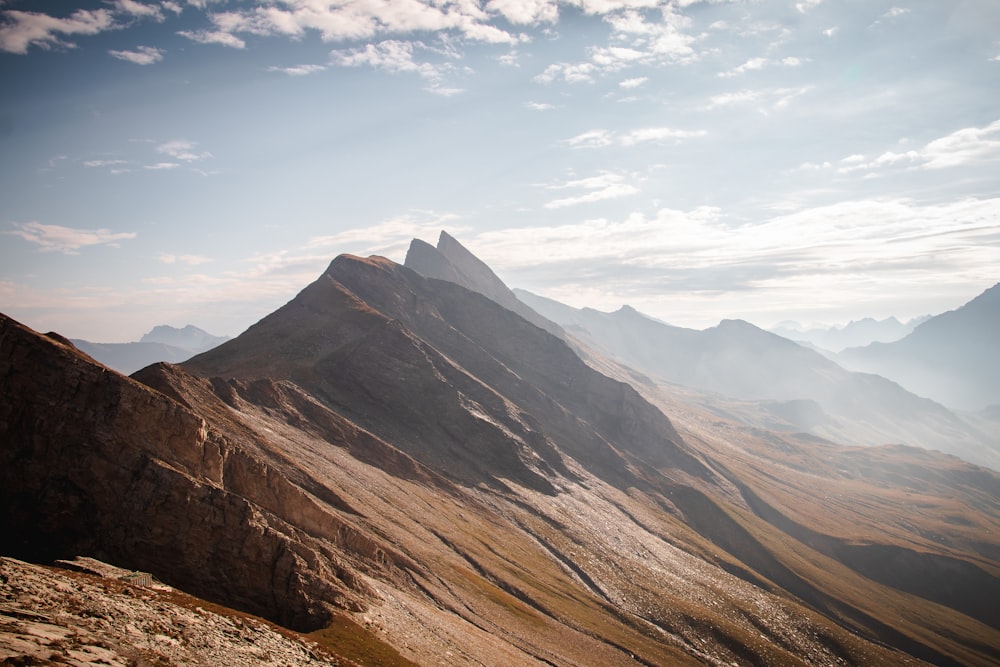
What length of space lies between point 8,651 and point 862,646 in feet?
495

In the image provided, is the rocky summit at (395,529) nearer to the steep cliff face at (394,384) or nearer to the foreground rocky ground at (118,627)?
the foreground rocky ground at (118,627)

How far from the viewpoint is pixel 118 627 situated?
32.4m

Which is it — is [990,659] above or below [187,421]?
below

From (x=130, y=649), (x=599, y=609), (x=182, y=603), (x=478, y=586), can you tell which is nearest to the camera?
(x=130, y=649)

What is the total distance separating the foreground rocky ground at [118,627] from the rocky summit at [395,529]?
1.30ft

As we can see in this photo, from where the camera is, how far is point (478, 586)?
272ft

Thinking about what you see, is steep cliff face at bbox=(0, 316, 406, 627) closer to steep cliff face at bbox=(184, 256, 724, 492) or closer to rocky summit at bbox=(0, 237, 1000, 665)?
Answer: rocky summit at bbox=(0, 237, 1000, 665)

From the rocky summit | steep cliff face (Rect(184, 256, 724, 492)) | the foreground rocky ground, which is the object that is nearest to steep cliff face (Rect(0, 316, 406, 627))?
the rocky summit

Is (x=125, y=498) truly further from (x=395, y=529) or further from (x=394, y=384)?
(x=394, y=384)

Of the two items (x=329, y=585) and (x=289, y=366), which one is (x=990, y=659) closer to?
(x=329, y=585)

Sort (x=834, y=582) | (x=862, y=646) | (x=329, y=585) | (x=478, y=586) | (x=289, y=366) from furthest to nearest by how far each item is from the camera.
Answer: (x=834, y=582) → (x=289, y=366) → (x=862, y=646) → (x=478, y=586) → (x=329, y=585)

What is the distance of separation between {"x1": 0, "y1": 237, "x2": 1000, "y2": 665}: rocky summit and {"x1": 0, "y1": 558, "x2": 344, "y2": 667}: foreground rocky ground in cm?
40

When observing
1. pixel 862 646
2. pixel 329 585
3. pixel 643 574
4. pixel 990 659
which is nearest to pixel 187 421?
pixel 329 585

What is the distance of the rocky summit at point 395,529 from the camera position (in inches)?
1860
